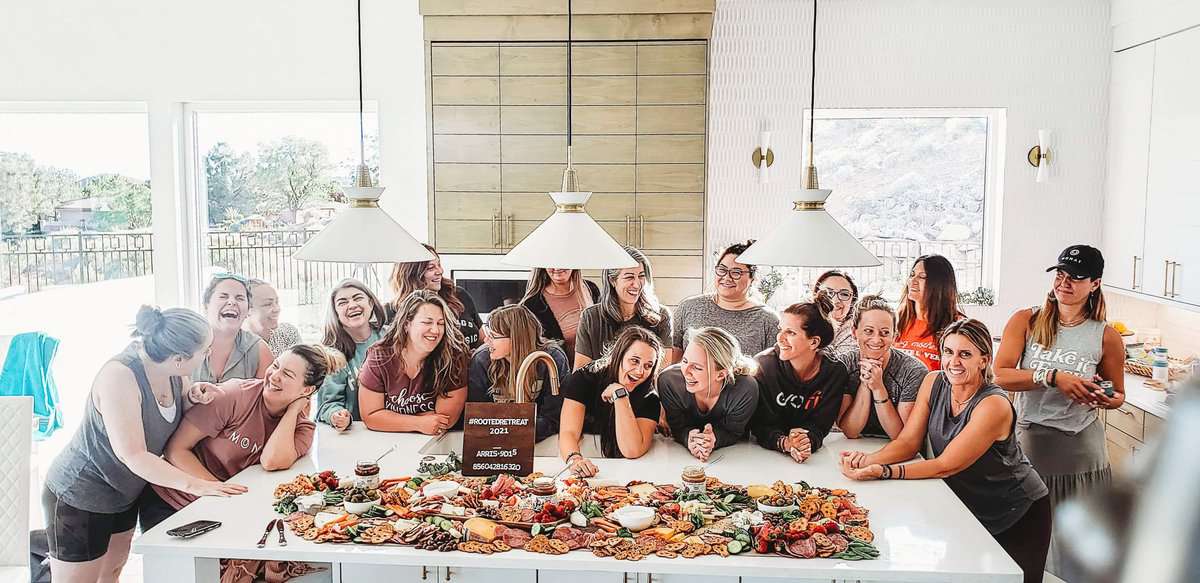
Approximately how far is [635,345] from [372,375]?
39.5 inches

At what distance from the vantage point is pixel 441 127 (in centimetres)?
454

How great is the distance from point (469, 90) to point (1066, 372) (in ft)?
10.0

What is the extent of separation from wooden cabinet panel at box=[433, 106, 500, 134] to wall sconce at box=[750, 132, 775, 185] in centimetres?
140

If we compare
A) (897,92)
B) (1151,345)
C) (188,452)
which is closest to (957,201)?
(897,92)

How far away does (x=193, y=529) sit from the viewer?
7.60 feet

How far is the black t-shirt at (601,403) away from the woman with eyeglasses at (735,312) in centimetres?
59

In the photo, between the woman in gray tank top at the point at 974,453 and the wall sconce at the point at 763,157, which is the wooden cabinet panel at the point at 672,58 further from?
the woman in gray tank top at the point at 974,453

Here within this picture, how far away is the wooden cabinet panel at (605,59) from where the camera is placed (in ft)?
14.6

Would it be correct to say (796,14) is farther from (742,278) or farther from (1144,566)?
(1144,566)

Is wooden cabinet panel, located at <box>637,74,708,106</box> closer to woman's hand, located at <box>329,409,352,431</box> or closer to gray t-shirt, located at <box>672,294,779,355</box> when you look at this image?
gray t-shirt, located at <box>672,294,779,355</box>

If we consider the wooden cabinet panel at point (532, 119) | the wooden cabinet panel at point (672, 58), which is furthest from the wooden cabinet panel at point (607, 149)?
the wooden cabinet panel at point (672, 58)

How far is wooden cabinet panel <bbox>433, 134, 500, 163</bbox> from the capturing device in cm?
454

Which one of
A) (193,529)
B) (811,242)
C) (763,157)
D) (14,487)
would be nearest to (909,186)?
(763,157)

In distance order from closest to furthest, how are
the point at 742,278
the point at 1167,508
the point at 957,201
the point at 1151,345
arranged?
1. the point at 1167,508
2. the point at 742,278
3. the point at 1151,345
4. the point at 957,201
